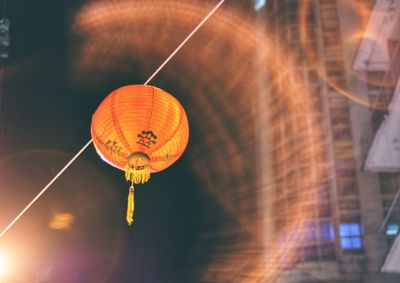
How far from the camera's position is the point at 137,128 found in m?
4.56

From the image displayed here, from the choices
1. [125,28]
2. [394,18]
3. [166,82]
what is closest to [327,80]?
[394,18]

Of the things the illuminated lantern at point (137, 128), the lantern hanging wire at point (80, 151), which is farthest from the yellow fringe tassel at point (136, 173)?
the lantern hanging wire at point (80, 151)

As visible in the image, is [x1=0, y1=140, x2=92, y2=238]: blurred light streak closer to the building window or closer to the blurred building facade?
the blurred building facade

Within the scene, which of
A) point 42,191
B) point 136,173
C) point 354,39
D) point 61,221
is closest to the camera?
point 136,173

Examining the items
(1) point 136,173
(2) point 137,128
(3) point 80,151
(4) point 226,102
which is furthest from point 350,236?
(2) point 137,128

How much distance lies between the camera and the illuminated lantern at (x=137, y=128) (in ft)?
15.0

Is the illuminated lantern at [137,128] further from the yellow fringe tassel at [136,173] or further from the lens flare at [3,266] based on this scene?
the lens flare at [3,266]

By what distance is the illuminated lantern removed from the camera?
4566 millimetres

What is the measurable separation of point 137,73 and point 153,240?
5.38 metres

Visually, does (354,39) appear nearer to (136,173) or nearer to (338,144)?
(338,144)

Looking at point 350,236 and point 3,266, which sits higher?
point 350,236

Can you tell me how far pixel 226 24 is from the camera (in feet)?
50.6

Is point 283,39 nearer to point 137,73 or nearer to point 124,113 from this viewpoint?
point 137,73

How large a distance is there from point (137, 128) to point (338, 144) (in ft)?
26.7
